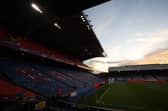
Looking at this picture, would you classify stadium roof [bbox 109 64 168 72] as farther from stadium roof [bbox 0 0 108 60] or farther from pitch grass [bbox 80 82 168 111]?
pitch grass [bbox 80 82 168 111]

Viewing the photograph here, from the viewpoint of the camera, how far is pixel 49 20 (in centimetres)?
758

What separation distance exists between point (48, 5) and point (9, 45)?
7.53m

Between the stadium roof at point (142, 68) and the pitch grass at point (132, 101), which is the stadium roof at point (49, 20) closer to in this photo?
the pitch grass at point (132, 101)

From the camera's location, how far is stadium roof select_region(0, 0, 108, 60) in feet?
10.4

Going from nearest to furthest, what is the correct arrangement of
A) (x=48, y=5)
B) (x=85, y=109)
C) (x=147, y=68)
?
(x=48, y=5), (x=85, y=109), (x=147, y=68)

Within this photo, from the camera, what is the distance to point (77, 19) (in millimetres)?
11586

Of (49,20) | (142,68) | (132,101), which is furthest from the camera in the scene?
(142,68)

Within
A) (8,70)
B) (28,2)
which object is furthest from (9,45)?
(28,2)

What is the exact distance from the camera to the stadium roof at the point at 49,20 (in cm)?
316

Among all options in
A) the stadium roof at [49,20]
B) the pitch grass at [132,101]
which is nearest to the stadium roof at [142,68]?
the stadium roof at [49,20]

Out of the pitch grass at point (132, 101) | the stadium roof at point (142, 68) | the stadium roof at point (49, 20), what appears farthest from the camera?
the stadium roof at point (142, 68)

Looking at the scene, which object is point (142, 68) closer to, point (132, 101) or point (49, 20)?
point (132, 101)

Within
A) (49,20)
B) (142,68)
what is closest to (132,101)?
(49,20)

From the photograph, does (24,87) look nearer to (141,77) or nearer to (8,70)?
(8,70)
